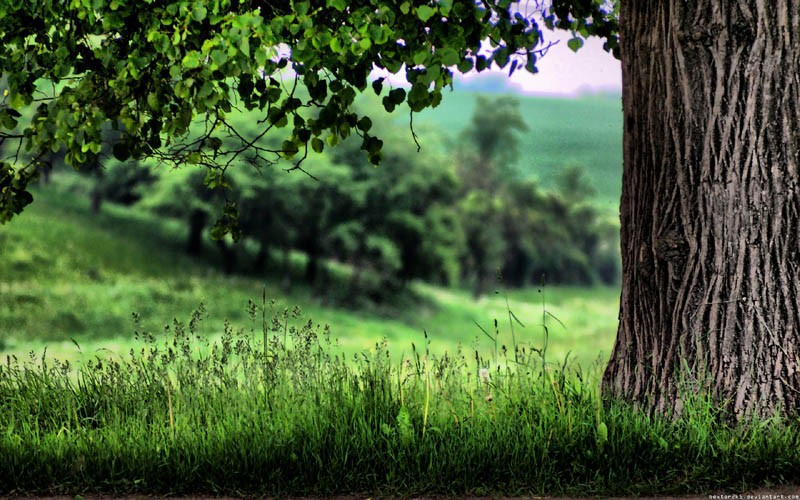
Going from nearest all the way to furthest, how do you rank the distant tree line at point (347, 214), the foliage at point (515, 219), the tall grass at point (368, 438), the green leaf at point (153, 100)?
the tall grass at point (368, 438) → the green leaf at point (153, 100) → the distant tree line at point (347, 214) → the foliage at point (515, 219)

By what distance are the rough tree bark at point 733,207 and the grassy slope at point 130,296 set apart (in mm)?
19380

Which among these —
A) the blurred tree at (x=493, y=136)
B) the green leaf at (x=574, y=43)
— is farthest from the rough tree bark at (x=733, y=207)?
the blurred tree at (x=493, y=136)

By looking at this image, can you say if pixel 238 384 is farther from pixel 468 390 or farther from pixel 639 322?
pixel 639 322

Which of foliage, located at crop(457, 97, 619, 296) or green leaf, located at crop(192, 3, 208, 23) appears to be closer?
green leaf, located at crop(192, 3, 208, 23)

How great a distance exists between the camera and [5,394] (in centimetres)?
625

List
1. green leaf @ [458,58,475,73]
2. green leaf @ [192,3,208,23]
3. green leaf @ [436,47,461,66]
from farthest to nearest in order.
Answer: green leaf @ [458,58,475,73], green leaf @ [192,3,208,23], green leaf @ [436,47,461,66]

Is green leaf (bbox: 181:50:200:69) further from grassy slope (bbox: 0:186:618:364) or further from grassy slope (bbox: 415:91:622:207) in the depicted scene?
grassy slope (bbox: 415:91:622:207)

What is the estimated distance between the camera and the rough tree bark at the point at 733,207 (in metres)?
5.43

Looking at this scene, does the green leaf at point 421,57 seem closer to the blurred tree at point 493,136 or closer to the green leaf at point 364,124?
the green leaf at point 364,124

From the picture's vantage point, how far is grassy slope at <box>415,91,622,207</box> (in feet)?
170

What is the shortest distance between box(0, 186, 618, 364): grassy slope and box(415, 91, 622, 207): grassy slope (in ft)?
37.4

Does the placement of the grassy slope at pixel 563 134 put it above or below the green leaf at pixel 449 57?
above

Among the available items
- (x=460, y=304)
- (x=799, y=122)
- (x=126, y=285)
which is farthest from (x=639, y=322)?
(x=460, y=304)

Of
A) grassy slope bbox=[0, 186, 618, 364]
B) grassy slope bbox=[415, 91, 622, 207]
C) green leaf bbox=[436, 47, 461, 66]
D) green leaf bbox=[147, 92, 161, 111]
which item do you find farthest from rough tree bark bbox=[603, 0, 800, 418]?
grassy slope bbox=[415, 91, 622, 207]
